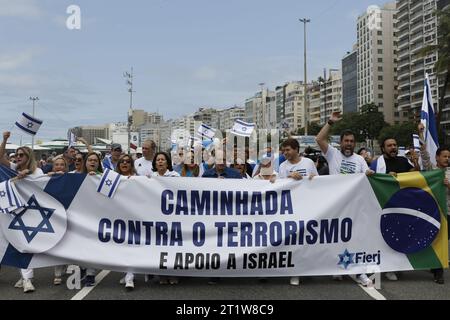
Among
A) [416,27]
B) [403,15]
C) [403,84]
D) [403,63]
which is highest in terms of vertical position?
[403,15]

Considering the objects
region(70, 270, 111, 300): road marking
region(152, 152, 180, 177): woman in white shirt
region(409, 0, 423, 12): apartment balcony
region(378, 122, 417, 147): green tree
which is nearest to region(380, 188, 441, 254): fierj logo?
region(152, 152, 180, 177): woman in white shirt

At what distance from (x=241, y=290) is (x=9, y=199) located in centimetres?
294

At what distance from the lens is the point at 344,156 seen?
6508 millimetres

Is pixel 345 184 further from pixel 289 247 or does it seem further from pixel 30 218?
pixel 30 218

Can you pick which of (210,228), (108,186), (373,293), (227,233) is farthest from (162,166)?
(373,293)

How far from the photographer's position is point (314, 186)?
602 cm

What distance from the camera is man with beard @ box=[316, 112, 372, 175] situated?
20.9 feet

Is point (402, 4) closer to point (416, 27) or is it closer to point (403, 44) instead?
point (403, 44)

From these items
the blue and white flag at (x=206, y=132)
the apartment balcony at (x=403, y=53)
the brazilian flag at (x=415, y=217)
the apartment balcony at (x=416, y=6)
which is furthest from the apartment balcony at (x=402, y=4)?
the brazilian flag at (x=415, y=217)

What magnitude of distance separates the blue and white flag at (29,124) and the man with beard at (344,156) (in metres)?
4.61

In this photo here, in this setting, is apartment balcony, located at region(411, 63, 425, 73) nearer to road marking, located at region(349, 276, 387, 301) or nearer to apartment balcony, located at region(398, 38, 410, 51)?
apartment balcony, located at region(398, 38, 410, 51)

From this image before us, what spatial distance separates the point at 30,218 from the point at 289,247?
10.1ft

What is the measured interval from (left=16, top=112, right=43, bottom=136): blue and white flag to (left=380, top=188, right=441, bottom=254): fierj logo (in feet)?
18.3
